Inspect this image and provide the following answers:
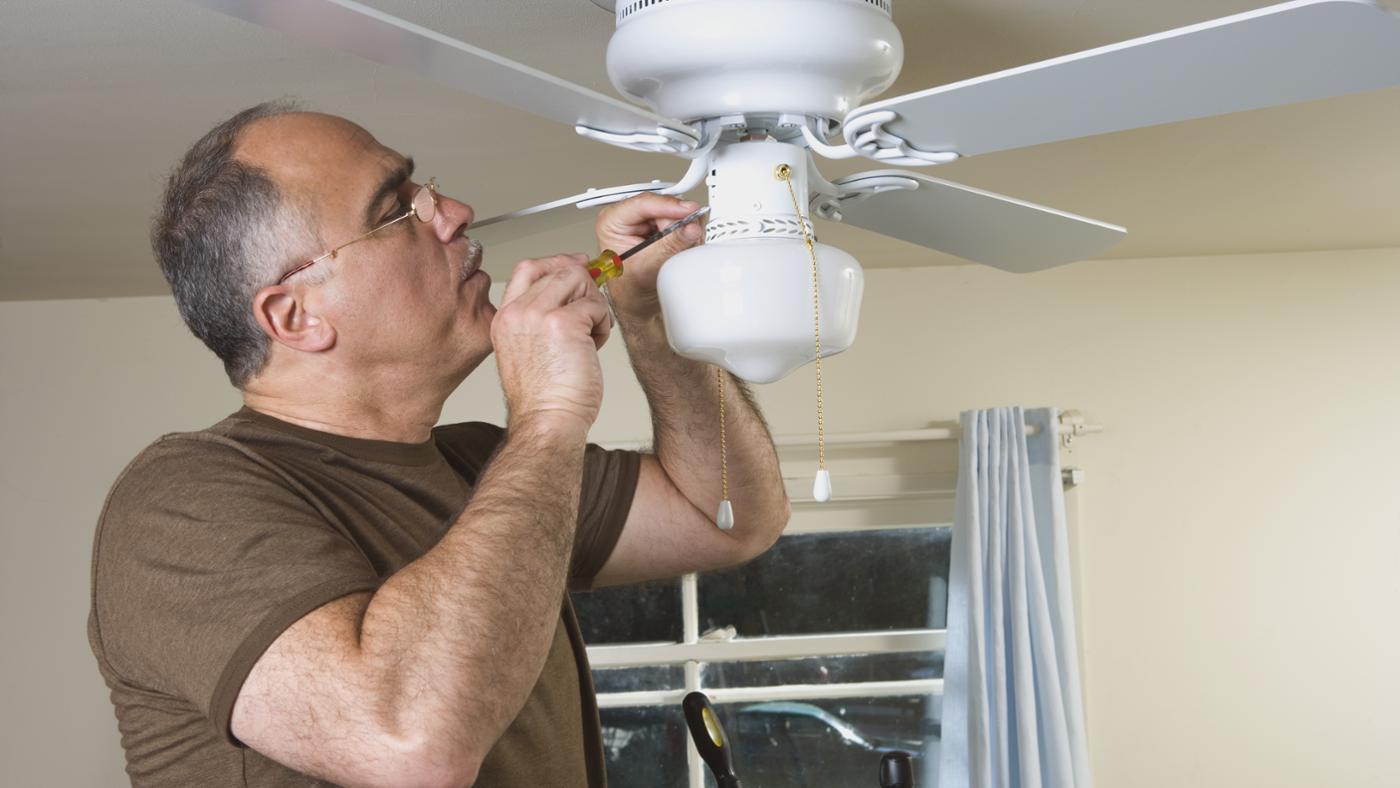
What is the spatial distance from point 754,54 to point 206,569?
1.66 feet

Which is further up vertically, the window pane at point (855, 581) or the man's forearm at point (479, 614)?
the window pane at point (855, 581)

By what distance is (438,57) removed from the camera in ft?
2.70

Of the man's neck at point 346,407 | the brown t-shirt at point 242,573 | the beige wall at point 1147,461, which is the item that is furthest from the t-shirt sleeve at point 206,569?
the beige wall at point 1147,461

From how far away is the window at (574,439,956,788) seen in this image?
9.61 ft

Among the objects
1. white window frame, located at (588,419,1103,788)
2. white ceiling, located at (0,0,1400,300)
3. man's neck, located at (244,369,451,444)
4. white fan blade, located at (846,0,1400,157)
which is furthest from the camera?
white window frame, located at (588,419,1103,788)

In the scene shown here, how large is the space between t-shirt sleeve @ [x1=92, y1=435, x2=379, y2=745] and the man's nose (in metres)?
0.26

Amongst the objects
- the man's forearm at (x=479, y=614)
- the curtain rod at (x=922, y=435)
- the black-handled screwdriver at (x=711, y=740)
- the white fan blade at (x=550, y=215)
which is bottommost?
the black-handled screwdriver at (x=711, y=740)

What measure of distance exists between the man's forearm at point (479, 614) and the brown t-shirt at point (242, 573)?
0.05 meters

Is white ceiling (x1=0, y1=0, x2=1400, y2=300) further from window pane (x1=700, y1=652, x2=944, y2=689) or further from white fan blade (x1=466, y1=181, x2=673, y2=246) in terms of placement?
window pane (x1=700, y1=652, x2=944, y2=689)

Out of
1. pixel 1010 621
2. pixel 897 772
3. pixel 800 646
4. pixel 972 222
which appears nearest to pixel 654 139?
pixel 972 222

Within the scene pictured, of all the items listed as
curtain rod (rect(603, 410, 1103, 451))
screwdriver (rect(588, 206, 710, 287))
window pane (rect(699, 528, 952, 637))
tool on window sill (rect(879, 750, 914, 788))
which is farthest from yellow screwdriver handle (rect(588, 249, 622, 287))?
window pane (rect(699, 528, 952, 637))

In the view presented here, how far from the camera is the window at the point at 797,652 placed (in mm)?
2928

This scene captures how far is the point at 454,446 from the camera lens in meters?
1.32

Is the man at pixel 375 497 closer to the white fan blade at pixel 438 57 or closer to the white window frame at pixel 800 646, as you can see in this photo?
the white fan blade at pixel 438 57
